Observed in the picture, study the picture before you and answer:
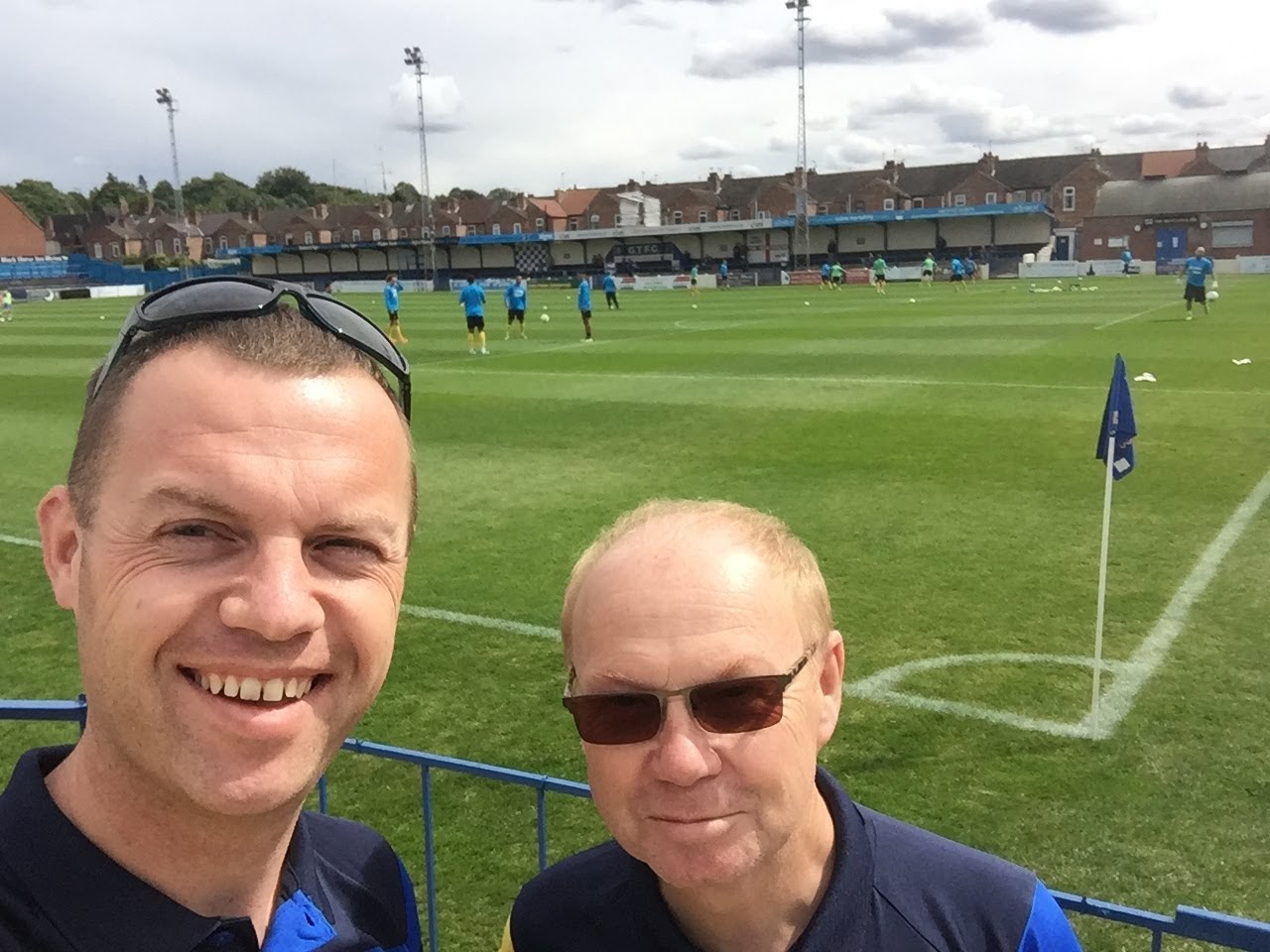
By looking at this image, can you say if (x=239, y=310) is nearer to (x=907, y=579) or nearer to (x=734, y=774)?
(x=734, y=774)

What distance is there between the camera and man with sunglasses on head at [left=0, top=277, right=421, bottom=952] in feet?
4.97

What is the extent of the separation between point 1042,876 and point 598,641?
3.52 meters

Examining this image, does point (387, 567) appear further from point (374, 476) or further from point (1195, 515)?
point (1195, 515)

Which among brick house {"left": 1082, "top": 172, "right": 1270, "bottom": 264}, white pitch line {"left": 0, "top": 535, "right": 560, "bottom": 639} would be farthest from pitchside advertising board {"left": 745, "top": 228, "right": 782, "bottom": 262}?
white pitch line {"left": 0, "top": 535, "right": 560, "bottom": 639}

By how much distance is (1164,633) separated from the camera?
22.7ft

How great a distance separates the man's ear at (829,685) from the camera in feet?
5.83

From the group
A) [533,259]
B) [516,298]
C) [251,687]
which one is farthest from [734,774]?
[533,259]

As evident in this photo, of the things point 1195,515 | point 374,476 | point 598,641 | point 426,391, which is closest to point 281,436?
point 374,476

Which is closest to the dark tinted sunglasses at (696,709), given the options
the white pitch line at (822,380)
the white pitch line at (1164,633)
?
the white pitch line at (1164,633)

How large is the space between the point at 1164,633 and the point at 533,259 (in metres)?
90.2

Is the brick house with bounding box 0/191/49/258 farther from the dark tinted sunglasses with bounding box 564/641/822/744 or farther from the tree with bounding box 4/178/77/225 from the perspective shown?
the dark tinted sunglasses with bounding box 564/641/822/744

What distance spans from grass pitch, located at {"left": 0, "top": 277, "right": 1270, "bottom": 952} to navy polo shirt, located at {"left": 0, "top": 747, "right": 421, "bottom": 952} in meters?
2.49

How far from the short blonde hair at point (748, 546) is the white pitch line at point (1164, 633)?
455cm

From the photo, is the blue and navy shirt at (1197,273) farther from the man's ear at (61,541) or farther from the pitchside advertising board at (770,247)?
the pitchside advertising board at (770,247)
